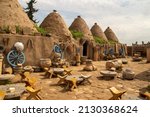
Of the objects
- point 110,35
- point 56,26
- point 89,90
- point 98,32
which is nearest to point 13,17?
point 56,26

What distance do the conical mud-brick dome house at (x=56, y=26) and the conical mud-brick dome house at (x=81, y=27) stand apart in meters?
3.94

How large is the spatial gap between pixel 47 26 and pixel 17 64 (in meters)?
9.39

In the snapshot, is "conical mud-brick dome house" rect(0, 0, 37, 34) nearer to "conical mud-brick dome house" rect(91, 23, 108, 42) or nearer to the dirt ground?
the dirt ground

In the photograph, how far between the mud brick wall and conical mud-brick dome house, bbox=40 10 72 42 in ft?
17.5

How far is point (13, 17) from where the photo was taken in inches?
521

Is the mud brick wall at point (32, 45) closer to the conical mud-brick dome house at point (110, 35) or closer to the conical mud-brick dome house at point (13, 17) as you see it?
the conical mud-brick dome house at point (13, 17)

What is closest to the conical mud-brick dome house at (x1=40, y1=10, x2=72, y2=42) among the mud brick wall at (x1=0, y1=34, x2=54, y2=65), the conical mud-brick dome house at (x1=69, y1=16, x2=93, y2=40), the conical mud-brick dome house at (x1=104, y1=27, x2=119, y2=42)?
the conical mud-brick dome house at (x1=69, y1=16, x2=93, y2=40)

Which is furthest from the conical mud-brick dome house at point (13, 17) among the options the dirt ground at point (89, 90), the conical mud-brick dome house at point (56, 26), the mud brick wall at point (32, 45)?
the dirt ground at point (89, 90)

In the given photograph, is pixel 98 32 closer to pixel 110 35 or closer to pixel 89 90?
pixel 110 35

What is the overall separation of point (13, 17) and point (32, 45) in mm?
3218

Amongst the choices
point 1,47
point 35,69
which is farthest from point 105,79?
point 1,47

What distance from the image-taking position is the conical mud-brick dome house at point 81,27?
2292cm

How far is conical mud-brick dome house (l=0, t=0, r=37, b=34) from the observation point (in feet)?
40.3

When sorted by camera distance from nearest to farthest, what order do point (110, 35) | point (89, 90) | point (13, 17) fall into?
point (89, 90), point (13, 17), point (110, 35)
